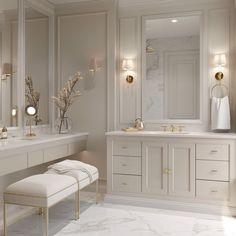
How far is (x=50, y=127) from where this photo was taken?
13.7 feet

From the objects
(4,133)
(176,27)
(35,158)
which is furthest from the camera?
(176,27)

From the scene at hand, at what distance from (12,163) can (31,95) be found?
1.28 metres

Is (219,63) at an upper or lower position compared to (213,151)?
upper

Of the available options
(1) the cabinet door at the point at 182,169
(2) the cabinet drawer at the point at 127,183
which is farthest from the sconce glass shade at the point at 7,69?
(1) the cabinet door at the point at 182,169

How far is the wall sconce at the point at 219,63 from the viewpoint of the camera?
3531mm

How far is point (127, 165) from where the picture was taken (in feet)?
11.6

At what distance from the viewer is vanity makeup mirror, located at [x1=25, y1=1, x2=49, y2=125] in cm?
371

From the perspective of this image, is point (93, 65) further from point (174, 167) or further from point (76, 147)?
point (174, 167)

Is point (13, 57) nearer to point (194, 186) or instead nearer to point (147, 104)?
point (147, 104)

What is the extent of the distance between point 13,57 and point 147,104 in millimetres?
1689

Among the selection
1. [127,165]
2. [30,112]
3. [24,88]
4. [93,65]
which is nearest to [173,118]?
[127,165]

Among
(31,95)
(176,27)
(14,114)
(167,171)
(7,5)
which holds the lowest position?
(167,171)

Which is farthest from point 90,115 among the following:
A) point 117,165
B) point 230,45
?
point 230,45

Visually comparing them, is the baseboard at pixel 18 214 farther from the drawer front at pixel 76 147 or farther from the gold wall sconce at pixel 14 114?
the gold wall sconce at pixel 14 114
